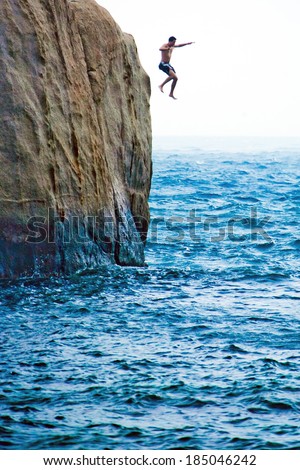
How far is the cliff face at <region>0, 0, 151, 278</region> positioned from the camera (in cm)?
1606

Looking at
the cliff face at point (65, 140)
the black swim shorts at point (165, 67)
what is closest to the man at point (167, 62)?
the black swim shorts at point (165, 67)

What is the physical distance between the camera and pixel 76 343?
43.3 feet

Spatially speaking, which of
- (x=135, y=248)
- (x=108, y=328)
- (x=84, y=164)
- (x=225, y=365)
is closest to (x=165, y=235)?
(x=135, y=248)

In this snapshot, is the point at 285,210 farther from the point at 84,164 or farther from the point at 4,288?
the point at 4,288

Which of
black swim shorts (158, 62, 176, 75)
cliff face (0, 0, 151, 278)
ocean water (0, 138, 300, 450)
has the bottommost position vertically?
ocean water (0, 138, 300, 450)

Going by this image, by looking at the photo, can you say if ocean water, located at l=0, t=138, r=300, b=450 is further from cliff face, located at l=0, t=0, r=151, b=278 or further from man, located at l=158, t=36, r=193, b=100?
man, located at l=158, t=36, r=193, b=100

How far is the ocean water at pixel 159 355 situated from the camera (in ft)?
33.8

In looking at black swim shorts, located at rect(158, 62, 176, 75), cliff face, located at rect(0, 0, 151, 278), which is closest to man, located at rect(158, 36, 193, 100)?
black swim shorts, located at rect(158, 62, 176, 75)

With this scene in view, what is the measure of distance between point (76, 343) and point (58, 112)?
525 centimetres

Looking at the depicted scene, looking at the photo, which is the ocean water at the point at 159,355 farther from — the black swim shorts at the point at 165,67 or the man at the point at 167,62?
the black swim shorts at the point at 165,67

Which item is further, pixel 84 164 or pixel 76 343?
pixel 84 164

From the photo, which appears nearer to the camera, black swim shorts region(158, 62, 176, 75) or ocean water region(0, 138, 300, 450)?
ocean water region(0, 138, 300, 450)

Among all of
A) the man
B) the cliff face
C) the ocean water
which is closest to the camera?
the ocean water

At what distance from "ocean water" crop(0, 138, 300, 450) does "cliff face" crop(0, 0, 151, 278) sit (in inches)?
24.1
